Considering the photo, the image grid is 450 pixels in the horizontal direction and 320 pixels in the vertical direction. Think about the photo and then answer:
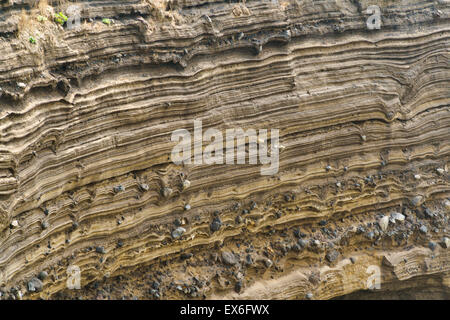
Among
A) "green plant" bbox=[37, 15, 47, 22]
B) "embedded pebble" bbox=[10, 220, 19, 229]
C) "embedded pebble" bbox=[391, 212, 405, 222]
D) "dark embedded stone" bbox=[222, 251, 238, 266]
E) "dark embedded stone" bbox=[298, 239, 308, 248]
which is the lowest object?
"embedded pebble" bbox=[10, 220, 19, 229]

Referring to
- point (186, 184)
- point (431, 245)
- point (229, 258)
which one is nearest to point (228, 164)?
point (186, 184)

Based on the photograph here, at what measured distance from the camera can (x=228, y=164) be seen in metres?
9.98

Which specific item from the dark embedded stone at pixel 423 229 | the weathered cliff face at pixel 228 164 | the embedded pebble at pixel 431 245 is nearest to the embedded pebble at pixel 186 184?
the weathered cliff face at pixel 228 164

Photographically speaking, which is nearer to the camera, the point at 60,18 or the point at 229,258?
the point at 60,18

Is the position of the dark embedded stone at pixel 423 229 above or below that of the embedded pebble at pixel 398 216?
below

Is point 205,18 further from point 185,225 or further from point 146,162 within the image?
point 185,225

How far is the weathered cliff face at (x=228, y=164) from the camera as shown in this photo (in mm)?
8273

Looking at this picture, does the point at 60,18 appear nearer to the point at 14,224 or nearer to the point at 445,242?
the point at 14,224

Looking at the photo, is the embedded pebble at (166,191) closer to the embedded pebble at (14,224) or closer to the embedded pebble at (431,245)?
the embedded pebble at (14,224)

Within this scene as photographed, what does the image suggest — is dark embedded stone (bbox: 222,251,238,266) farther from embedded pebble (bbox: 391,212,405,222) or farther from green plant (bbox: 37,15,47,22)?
A: green plant (bbox: 37,15,47,22)

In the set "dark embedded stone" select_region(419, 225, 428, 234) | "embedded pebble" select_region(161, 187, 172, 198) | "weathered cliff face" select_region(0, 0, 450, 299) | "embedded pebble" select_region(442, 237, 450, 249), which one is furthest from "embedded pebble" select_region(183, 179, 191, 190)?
"embedded pebble" select_region(442, 237, 450, 249)

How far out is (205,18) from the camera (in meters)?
9.55

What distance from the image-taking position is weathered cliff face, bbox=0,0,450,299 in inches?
326

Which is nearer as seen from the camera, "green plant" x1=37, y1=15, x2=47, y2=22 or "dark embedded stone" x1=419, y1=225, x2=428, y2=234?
"green plant" x1=37, y1=15, x2=47, y2=22
